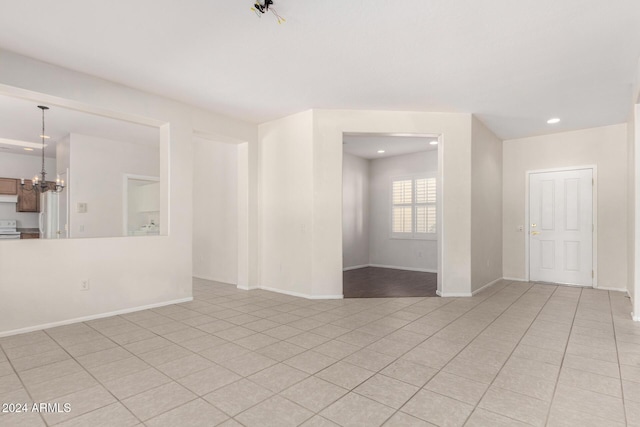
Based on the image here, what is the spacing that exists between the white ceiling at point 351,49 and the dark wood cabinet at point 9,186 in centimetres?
504

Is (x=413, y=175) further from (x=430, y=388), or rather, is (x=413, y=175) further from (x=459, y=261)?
(x=430, y=388)

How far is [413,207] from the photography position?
786 cm

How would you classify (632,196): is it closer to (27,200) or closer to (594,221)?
(594,221)

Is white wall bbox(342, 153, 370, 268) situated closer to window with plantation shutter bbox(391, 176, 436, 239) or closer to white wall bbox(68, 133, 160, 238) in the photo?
window with plantation shutter bbox(391, 176, 436, 239)

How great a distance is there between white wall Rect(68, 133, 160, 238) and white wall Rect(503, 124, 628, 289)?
7303mm

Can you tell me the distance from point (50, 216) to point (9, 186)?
1265mm

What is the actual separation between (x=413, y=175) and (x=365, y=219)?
160cm

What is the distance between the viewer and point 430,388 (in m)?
2.28

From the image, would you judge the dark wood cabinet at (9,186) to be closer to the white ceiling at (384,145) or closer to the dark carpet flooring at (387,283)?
the white ceiling at (384,145)

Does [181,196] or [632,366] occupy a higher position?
[181,196]

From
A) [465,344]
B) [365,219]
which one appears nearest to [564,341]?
[465,344]

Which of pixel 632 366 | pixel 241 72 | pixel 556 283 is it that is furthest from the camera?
pixel 556 283

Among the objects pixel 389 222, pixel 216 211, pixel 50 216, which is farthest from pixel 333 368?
pixel 50 216

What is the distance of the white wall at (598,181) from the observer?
18.0ft
